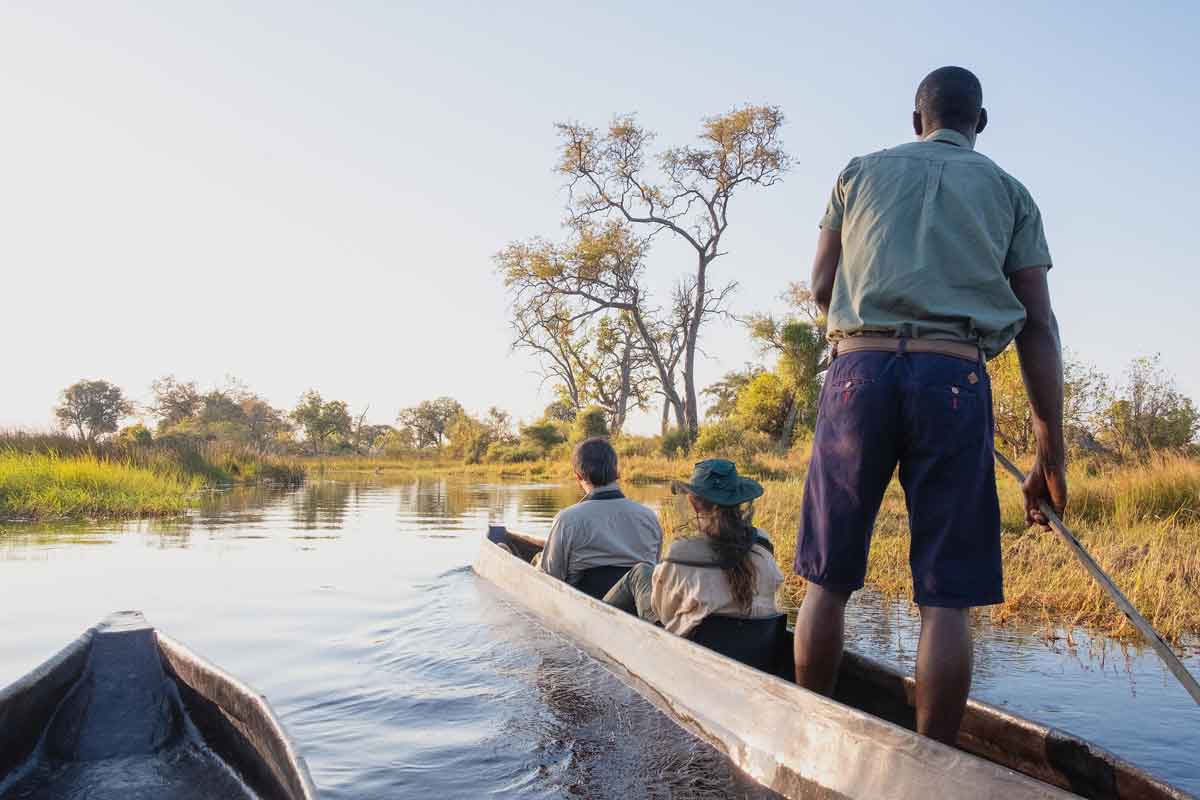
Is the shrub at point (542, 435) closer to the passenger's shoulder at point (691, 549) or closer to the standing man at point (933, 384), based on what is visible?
the passenger's shoulder at point (691, 549)

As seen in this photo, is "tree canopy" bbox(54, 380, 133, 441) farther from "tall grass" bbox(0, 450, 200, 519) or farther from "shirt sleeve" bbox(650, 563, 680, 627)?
"shirt sleeve" bbox(650, 563, 680, 627)

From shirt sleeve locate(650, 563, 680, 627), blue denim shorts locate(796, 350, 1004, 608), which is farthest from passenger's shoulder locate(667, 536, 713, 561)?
blue denim shorts locate(796, 350, 1004, 608)

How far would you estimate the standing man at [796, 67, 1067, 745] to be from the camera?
270 centimetres

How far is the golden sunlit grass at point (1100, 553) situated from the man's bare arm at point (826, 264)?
58.1 inches

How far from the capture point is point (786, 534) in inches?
387

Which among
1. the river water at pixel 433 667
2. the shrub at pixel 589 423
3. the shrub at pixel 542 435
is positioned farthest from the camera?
the shrub at pixel 542 435

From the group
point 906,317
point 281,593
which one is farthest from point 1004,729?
point 281,593

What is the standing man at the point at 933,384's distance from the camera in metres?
2.70

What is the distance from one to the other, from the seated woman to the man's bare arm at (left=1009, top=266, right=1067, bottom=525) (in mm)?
1212

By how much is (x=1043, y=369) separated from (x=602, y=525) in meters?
3.39

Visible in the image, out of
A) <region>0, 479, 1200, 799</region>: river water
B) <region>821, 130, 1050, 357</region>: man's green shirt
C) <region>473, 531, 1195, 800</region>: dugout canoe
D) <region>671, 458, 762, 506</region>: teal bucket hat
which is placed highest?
<region>821, 130, 1050, 357</region>: man's green shirt

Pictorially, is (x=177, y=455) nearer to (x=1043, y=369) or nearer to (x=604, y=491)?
(x=604, y=491)

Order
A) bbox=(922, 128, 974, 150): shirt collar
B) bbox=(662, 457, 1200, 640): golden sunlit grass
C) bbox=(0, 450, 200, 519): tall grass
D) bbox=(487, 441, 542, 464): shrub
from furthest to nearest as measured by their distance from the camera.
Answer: bbox=(487, 441, 542, 464): shrub, bbox=(0, 450, 200, 519): tall grass, bbox=(662, 457, 1200, 640): golden sunlit grass, bbox=(922, 128, 974, 150): shirt collar

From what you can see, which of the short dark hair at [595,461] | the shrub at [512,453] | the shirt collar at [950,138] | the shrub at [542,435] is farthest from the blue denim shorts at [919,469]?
the shrub at [542,435]
